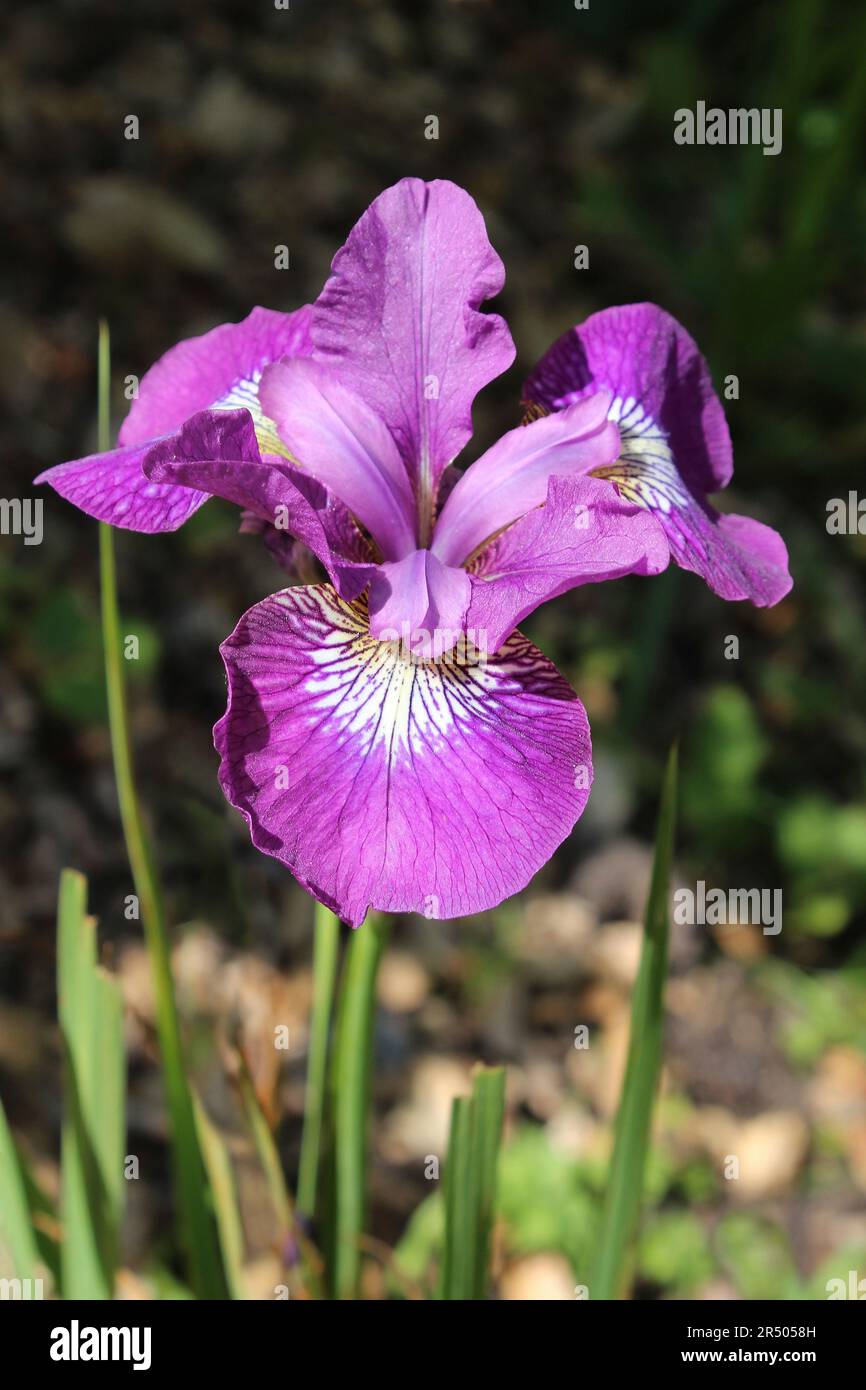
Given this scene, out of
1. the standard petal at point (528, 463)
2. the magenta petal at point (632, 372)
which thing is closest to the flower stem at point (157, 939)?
the standard petal at point (528, 463)

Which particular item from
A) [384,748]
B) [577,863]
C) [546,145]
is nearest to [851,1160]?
[577,863]

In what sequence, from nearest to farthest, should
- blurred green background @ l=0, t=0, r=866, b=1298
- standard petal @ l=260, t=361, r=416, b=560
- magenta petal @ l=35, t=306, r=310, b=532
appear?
standard petal @ l=260, t=361, r=416, b=560
magenta petal @ l=35, t=306, r=310, b=532
blurred green background @ l=0, t=0, r=866, b=1298

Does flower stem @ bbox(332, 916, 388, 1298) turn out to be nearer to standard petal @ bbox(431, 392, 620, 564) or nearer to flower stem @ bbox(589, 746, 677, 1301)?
flower stem @ bbox(589, 746, 677, 1301)

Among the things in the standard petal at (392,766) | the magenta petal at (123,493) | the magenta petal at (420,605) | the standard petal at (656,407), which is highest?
the standard petal at (656,407)

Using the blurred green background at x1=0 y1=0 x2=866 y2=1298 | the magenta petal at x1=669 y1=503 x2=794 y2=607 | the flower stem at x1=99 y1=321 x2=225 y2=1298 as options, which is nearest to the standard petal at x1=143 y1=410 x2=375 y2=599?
the flower stem at x1=99 y1=321 x2=225 y2=1298

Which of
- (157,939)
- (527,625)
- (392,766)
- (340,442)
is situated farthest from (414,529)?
(527,625)

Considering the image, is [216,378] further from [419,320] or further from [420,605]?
[420,605]

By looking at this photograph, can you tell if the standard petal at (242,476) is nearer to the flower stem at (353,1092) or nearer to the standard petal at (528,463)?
the standard petal at (528,463)
